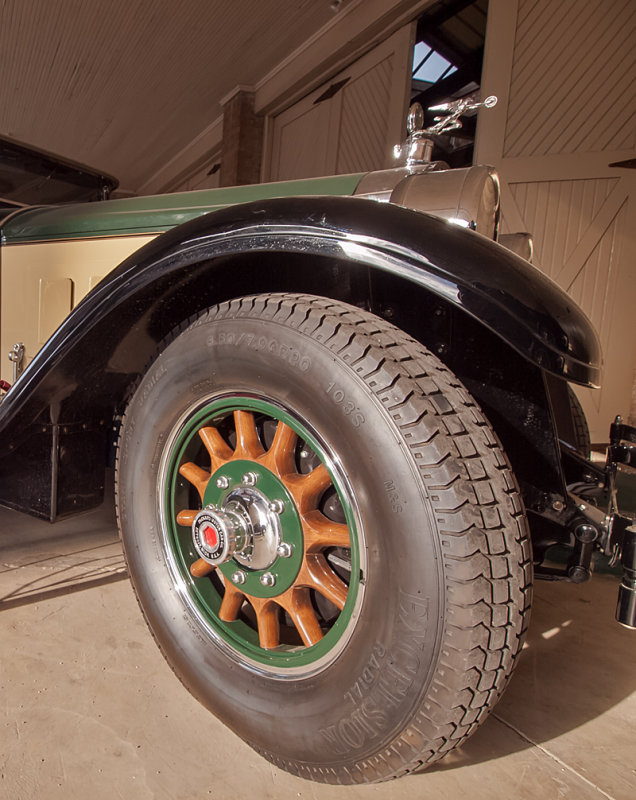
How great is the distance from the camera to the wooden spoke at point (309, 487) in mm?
1047

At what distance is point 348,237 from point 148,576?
838mm

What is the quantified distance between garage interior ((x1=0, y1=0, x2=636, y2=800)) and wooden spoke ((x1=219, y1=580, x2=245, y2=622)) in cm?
21

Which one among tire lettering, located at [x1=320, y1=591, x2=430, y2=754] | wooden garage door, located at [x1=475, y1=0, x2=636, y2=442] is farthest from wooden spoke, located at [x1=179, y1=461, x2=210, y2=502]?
wooden garage door, located at [x1=475, y1=0, x2=636, y2=442]

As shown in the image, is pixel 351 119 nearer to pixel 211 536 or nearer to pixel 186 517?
pixel 186 517

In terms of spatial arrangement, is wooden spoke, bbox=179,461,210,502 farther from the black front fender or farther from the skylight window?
the skylight window

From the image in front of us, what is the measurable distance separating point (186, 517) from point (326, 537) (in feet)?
1.20

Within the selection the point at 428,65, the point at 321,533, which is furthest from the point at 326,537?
the point at 428,65

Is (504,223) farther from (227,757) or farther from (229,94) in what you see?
(229,94)

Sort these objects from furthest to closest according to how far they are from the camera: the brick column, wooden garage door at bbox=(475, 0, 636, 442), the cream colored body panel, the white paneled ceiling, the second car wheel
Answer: the brick column, the white paneled ceiling, wooden garage door at bbox=(475, 0, 636, 442), the cream colored body panel, the second car wheel

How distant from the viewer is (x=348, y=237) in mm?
971

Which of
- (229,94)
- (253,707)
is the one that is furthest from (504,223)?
(229,94)

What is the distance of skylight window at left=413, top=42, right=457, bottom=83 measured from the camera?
20.5 ft

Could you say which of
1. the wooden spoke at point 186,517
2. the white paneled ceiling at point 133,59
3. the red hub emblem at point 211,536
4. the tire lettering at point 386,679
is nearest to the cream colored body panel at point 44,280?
the wooden spoke at point 186,517

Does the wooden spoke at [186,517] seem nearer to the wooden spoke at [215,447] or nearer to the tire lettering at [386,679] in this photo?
the wooden spoke at [215,447]
